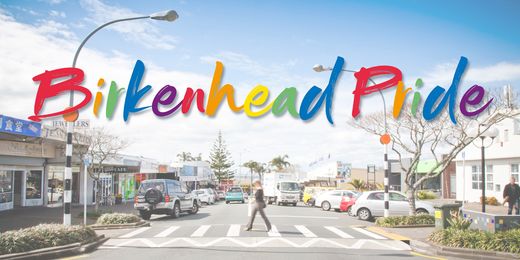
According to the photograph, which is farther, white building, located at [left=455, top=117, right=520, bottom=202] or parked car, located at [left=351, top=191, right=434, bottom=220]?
white building, located at [left=455, top=117, right=520, bottom=202]

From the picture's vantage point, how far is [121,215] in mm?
19031

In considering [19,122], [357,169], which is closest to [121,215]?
[19,122]

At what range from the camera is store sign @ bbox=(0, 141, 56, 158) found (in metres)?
26.2

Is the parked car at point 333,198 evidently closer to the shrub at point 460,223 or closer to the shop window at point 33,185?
the shrub at point 460,223

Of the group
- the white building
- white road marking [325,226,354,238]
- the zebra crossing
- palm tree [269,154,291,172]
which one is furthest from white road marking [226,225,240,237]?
palm tree [269,154,291,172]

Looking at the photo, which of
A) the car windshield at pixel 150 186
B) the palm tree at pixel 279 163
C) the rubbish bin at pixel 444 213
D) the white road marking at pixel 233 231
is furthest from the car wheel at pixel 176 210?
the palm tree at pixel 279 163

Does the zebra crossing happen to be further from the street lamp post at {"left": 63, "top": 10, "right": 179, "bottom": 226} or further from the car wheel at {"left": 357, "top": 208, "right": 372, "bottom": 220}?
the car wheel at {"left": 357, "top": 208, "right": 372, "bottom": 220}

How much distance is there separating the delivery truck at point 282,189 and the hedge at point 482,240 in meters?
25.0

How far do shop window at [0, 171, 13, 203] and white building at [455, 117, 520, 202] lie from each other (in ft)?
89.3

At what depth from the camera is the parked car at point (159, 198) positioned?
23344 mm

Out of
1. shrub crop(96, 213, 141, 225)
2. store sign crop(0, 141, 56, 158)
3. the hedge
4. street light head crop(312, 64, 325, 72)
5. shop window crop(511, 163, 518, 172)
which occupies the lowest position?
shrub crop(96, 213, 141, 225)

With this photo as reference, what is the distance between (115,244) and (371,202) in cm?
1365

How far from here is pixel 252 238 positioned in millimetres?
14867

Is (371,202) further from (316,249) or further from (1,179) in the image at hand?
(1,179)
